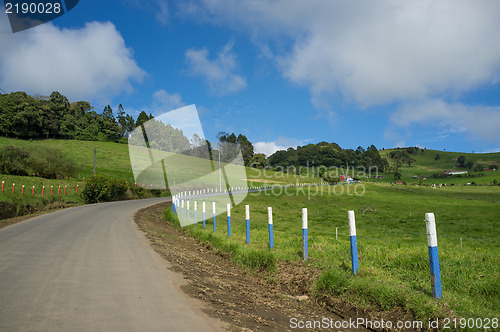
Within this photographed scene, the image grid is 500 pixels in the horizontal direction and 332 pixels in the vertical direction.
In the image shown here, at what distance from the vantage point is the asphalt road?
3.90 m

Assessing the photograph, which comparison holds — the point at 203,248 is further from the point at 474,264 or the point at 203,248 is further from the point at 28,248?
the point at 474,264

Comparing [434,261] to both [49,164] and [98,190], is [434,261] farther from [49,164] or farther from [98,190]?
[49,164]

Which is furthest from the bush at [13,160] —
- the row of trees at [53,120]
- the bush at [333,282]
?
the row of trees at [53,120]

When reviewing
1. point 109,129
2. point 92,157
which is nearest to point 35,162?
point 92,157

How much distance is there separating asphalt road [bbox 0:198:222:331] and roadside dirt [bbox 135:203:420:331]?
34 centimetres

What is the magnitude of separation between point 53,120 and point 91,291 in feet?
332

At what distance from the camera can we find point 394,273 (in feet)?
21.1

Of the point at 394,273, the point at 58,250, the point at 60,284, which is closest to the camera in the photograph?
the point at 60,284

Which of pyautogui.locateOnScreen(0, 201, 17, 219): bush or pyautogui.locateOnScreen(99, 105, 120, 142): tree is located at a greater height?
pyautogui.locateOnScreen(99, 105, 120, 142): tree

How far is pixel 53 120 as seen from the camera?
9044 centimetres

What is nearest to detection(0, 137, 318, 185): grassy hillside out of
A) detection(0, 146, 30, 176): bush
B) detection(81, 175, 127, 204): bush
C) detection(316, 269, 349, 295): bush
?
detection(0, 146, 30, 176): bush

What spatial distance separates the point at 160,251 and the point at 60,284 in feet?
12.8

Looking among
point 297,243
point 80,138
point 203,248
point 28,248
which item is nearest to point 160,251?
point 203,248

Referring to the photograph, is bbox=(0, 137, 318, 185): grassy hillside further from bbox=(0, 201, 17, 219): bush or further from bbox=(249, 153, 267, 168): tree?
bbox=(249, 153, 267, 168): tree
